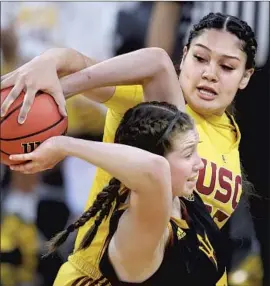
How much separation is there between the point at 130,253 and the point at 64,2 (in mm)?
895

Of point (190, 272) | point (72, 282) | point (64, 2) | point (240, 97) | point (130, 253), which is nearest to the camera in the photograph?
point (130, 253)

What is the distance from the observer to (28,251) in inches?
72.0

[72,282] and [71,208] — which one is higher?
[72,282]

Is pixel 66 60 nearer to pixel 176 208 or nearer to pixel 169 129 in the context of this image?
pixel 169 129

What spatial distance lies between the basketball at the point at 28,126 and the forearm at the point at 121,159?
0.08 metres

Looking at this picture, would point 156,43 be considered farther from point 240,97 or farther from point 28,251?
point 28,251

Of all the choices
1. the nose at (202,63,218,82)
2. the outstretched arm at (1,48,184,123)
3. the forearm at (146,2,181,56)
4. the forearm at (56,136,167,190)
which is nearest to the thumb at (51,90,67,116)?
the outstretched arm at (1,48,184,123)

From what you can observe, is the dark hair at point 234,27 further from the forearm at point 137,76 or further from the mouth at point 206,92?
the forearm at point 137,76

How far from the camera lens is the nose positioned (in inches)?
51.7

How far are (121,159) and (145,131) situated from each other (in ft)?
0.43

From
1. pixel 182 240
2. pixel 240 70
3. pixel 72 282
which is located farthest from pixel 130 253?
pixel 240 70

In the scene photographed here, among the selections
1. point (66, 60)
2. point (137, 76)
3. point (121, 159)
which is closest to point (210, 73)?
point (137, 76)

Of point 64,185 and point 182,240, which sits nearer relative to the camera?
point 182,240

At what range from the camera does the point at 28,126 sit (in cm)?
103
